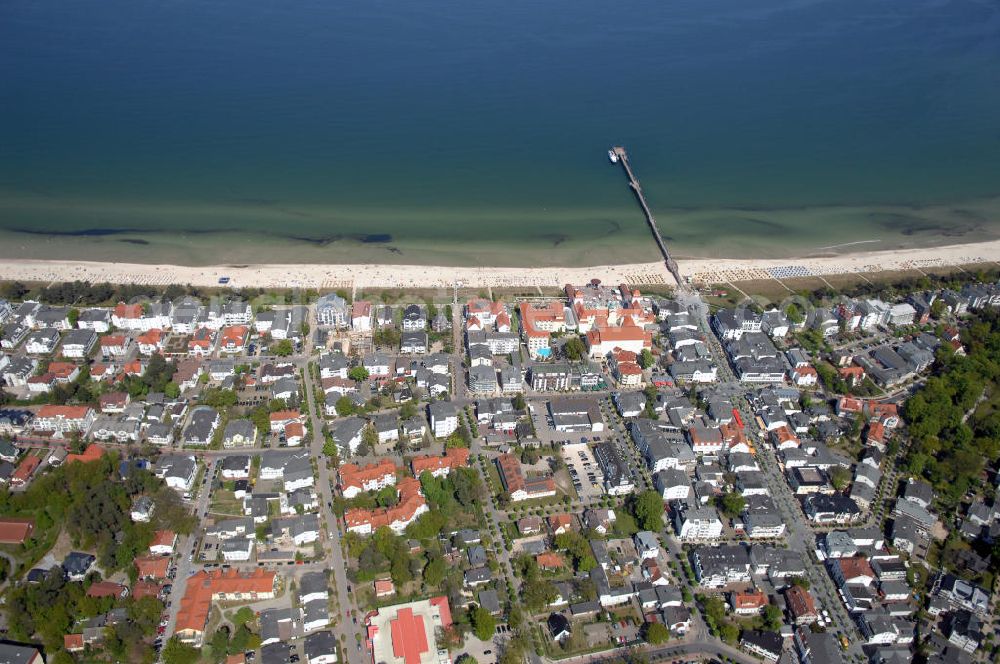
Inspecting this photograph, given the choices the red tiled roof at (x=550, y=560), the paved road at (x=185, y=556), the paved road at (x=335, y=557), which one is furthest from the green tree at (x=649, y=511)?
the paved road at (x=185, y=556)

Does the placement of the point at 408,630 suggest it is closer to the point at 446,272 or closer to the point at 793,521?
the point at 793,521

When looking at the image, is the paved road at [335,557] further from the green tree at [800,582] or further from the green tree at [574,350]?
the green tree at [800,582]

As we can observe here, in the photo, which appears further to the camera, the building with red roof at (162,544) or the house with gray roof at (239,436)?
the house with gray roof at (239,436)

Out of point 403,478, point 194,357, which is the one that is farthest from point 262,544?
point 194,357

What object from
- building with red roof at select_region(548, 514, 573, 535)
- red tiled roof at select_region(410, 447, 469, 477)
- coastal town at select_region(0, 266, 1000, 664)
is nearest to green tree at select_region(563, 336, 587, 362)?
coastal town at select_region(0, 266, 1000, 664)

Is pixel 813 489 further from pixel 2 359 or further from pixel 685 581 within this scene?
pixel 2 359

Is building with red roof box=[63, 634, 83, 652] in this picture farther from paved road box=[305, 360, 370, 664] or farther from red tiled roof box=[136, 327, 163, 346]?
red tiled roof box=[136, 327, 163, 346]
